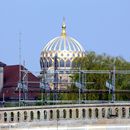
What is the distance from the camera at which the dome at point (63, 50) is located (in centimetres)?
16770

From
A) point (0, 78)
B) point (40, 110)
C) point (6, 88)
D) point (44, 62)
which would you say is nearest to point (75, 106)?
point (40, 110)

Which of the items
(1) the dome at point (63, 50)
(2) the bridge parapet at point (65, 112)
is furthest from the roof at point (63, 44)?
(2) the bridge parapet at point (65, 112)

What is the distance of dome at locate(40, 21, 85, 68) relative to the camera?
167700mm

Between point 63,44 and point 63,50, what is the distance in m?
3.62

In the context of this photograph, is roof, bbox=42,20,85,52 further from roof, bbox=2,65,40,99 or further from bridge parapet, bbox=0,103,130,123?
bridge parapet, bbox=0,103,130,123

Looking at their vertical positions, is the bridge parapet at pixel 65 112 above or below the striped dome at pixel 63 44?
below

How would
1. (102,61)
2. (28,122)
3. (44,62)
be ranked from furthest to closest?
(44,62), (102,61), (28,122)

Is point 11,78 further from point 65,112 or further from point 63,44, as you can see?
point 65,112

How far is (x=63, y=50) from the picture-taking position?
179 m

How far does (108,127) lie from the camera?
57312 mm

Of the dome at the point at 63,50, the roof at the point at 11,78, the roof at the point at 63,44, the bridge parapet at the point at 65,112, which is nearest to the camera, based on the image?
the bridge parapet at the point at 65,112

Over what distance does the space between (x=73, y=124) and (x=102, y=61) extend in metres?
45.6

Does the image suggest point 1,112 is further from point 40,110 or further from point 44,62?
point 44,62

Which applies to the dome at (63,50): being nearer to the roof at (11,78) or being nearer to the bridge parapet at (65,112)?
the roof at (11,78)
